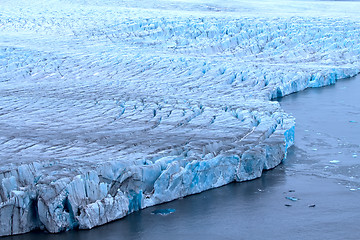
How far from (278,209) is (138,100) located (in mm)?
3550

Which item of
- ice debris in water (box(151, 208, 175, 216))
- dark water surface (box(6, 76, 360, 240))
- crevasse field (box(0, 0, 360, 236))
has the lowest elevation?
dark water surface (box(6, 76, 360, 240))

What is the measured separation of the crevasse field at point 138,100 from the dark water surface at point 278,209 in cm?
14

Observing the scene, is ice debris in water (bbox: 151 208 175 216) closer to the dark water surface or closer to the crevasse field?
the dark water surface

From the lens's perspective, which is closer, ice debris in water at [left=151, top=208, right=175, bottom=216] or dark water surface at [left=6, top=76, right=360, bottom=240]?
dark water surface at [left=6, top=76, right=360, bottom=240]

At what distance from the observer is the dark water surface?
458 cm

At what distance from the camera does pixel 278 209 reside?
5.09 metres

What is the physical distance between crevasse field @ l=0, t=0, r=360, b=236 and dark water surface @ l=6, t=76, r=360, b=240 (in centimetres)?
14

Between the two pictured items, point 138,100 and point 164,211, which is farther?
point 138,100

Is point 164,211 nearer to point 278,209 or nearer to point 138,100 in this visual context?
point 278,209

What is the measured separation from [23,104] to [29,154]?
2603mm

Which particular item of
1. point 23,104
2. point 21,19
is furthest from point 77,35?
point 23,104

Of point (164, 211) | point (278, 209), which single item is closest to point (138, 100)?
point (164, 211)

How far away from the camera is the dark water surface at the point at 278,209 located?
15.0 ft

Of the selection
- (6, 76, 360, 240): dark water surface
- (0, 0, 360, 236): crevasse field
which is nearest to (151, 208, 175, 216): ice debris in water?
(6, 76, 360, 240): dark water surface
